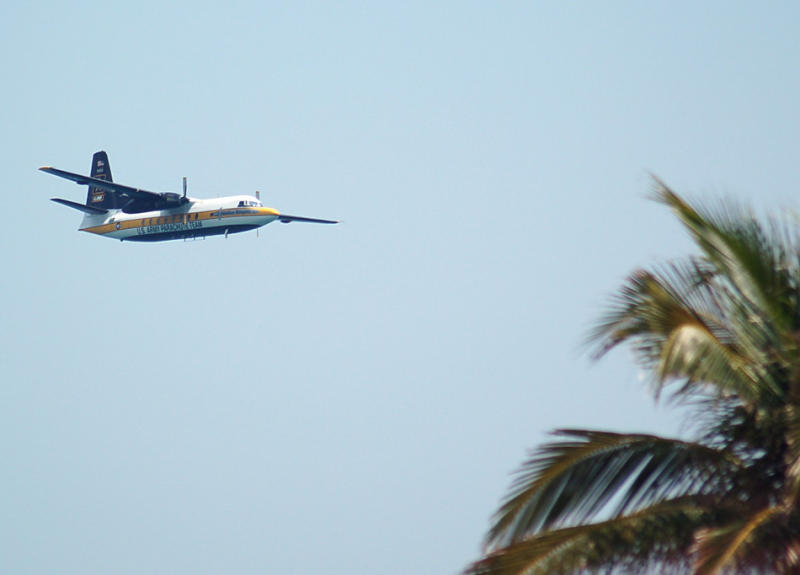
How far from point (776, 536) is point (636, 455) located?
129 centimetres

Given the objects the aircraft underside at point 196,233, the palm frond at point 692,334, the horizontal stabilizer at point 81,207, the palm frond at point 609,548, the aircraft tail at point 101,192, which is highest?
the aircraft tail at point 101,192

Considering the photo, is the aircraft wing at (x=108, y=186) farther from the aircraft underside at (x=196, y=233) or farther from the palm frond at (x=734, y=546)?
the palm frond at (x=734, y=546)

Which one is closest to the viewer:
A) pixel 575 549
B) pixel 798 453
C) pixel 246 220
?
pixel 798 453

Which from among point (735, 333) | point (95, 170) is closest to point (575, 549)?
point (735, 333)

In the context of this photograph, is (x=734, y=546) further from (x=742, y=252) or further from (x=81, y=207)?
(x=81, y=207)

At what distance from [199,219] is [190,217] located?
78cm

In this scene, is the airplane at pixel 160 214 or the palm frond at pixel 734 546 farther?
the airplane at pixel 160 214

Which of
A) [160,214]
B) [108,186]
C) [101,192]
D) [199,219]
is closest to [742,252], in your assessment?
[199,219]

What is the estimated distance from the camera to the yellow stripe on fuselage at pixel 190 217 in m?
63.8

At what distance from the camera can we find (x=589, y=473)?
8773mm

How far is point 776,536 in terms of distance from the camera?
7895 millimetres

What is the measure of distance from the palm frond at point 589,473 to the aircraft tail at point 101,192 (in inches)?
2710

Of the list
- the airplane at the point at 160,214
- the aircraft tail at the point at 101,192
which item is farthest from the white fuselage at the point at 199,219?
the aircraft tail at the point at 101,192

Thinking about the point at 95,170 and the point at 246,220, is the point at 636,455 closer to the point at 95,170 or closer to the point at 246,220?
the point at 246,220
